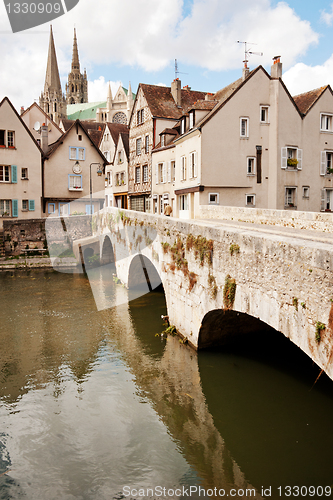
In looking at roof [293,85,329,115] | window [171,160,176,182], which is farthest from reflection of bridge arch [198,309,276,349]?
window [171,160,176,182]

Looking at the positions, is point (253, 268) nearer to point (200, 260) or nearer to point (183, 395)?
point (200, 260)

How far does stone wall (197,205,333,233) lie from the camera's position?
10.1 m

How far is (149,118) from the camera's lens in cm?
2761

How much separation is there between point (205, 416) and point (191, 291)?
2.96 m

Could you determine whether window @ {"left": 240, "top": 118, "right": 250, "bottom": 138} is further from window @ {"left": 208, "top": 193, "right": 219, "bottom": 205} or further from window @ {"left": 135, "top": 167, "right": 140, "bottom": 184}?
window @ {"left": 135, "top": 167, "right": 140, "bottom": 184}

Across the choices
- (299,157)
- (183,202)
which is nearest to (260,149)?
(299,157)

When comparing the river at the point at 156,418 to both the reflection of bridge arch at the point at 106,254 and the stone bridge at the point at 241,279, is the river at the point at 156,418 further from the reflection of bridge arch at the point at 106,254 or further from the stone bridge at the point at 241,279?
the reflection of bridge arch at the point at 106,254

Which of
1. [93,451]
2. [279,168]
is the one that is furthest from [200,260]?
[279,168]

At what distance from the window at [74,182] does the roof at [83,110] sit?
5080 cm

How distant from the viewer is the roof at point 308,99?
2170cm

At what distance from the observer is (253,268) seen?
6.71 meters

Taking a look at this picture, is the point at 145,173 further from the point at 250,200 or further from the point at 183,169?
the point at 250,200

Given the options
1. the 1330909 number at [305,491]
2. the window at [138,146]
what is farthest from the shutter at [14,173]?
the 1330909 number at [305,491]

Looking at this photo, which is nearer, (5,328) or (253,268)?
(253,268)
